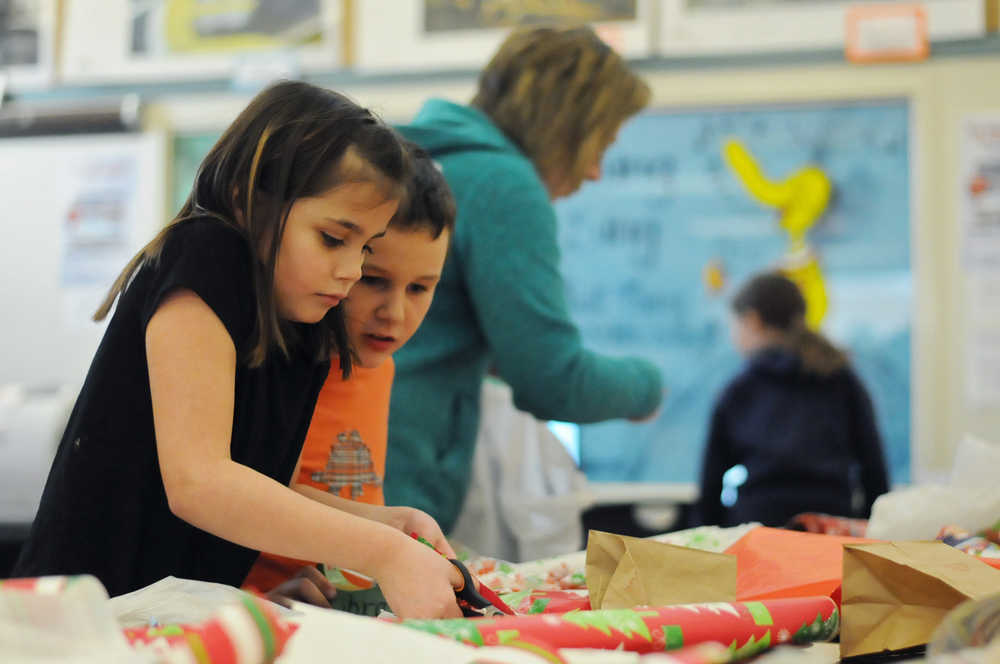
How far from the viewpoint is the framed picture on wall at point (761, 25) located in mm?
2402

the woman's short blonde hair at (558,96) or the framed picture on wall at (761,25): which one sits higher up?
the framed picture on wall at (761,25)

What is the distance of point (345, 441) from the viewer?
985 millimetres

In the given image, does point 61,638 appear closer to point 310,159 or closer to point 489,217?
point 310,159

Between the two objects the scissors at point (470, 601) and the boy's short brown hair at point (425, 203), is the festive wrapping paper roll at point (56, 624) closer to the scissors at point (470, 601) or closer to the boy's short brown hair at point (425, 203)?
the scissors at point (470, 601)

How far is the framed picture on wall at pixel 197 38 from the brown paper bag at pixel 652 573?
84.1 inches

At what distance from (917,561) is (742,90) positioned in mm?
1988

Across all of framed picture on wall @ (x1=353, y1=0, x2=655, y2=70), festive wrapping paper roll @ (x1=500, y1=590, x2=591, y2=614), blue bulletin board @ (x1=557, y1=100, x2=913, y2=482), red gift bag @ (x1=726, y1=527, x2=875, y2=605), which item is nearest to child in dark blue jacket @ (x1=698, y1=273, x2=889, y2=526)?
blue bulletin board @ (x1=557, y1=100, x2=913, y2=482)

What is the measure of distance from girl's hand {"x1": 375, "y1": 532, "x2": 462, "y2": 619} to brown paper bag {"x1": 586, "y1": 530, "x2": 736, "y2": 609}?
0.42 feet

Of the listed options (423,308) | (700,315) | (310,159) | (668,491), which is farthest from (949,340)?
(310,159)

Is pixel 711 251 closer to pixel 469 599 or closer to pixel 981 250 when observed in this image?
pixel 981 250

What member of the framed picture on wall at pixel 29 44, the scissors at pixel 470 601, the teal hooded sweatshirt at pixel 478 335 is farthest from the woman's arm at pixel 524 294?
the framed picture on wall at pixel 29 44

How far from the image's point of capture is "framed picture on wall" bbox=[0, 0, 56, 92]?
280cm

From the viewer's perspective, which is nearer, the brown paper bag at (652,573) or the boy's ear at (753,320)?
the brown paper bag at (652,573)

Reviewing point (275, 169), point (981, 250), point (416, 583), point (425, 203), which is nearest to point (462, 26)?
point (981, 250)
